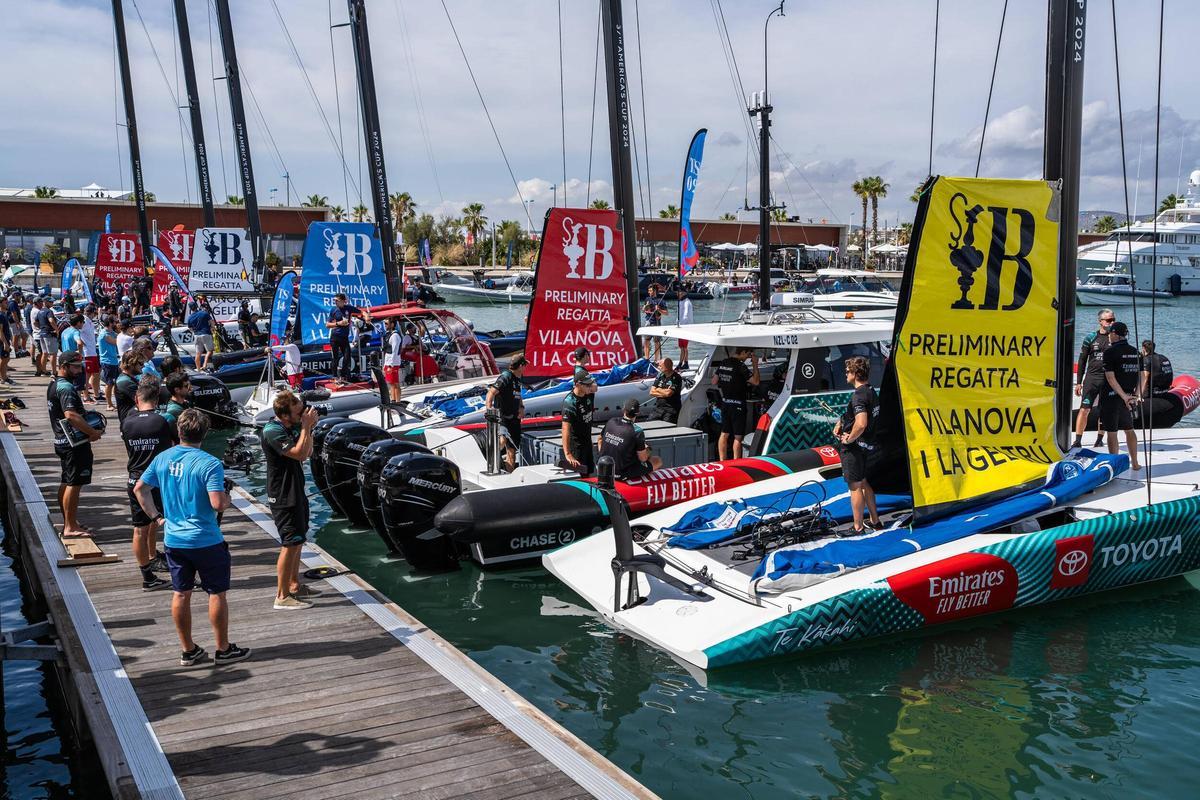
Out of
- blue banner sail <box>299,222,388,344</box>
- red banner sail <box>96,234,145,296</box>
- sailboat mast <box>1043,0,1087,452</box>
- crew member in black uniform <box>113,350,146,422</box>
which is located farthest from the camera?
red banner sail <box>96,234,145,296</box>

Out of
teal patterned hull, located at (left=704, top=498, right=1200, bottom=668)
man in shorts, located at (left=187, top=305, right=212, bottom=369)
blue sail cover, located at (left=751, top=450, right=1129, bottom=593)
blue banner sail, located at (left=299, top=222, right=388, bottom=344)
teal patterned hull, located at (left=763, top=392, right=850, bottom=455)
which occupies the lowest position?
teal patterned hull, located at (left=704, top=498, right=1200, bottom=668)

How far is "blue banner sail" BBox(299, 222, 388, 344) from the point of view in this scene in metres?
18.3

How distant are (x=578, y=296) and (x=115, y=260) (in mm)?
23755

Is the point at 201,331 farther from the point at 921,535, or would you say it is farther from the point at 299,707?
the point at 921,535

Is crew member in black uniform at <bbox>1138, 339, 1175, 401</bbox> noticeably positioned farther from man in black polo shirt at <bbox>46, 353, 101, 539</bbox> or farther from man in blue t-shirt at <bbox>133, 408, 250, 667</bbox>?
man in black polo shirt at <bbox>46, 353, 101, 539</bbox>

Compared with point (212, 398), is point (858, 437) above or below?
above

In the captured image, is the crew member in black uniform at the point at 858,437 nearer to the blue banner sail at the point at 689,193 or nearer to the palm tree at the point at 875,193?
the blue banner sail at the point at 689,193

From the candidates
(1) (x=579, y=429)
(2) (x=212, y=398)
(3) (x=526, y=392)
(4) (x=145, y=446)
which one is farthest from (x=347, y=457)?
(2) (x=212, y=398)

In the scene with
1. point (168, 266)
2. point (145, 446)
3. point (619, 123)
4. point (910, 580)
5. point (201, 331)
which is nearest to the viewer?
point (910, 580)

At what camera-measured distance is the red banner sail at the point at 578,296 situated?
12.9 m

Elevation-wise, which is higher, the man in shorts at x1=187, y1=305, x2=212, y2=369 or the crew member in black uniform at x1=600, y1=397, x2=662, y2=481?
the man in shorts at x1=187, y1=305, x2=212, y2=369

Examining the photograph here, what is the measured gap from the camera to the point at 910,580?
26.2 feet

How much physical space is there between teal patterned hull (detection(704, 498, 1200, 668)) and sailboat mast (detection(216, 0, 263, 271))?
23.0m

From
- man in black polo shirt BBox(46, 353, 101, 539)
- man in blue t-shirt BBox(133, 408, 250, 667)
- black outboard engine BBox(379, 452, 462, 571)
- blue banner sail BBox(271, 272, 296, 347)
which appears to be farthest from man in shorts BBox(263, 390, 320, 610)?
blue banner sail BBox(271, 272, 296, 347)
